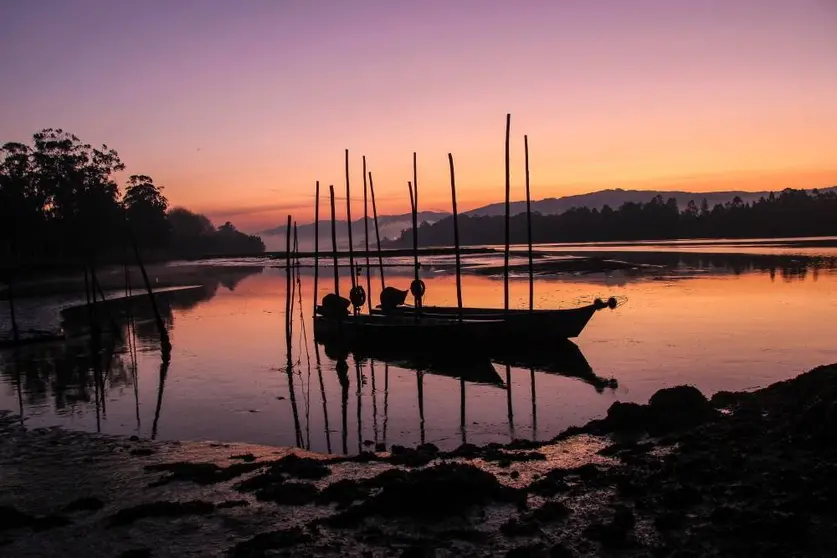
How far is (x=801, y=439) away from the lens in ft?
31.6

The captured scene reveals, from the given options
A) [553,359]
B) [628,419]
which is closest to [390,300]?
[553,359]

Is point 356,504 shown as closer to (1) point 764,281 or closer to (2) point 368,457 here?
(2) point 368,457

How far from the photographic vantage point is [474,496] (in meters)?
8.50

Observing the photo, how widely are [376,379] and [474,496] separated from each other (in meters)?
11.8

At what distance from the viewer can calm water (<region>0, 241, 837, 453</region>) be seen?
14.7 meters

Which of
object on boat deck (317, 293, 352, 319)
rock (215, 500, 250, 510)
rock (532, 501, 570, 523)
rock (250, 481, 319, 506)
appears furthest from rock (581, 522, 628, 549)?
object on boat deck (317, 293, 352, 319)

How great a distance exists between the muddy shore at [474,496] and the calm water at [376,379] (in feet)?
7.55

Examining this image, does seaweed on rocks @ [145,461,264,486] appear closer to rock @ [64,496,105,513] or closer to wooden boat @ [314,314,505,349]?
rock @ [64,496,105,513]

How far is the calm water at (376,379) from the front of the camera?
1473cm

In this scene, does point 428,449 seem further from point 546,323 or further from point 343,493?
point 546,323

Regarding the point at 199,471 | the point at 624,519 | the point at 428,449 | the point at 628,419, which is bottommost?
the point at 428,449

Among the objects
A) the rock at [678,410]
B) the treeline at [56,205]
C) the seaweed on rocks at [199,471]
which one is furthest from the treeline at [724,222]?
the seaweed on rocks at [199,471]

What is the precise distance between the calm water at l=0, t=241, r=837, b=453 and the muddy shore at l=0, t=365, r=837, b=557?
2.30 m

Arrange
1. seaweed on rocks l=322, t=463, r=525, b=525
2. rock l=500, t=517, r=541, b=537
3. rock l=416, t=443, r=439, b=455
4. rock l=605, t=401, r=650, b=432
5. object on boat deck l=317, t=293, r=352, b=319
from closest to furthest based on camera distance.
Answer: rock l=500, t=517, r=541, b=537 < seaweed on rocks l=322, t=463, r=525, b=525 < rock l=416, t=443, r=439, b=455 < rock l=605, t=401, r=650, b=432 < object on boat deck l=317, t=293, r=352, b=319
